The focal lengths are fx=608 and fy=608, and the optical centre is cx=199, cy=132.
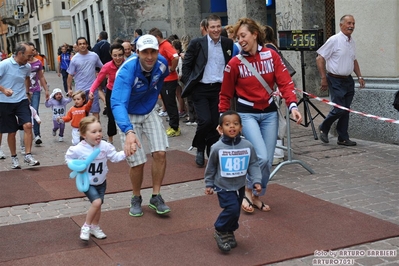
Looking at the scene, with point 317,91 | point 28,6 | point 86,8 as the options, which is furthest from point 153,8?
point 28,6

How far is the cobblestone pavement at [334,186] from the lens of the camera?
5973 mm

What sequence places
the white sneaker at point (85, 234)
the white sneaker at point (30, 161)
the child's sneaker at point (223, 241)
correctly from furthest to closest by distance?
the white sneaker at point (30, 161) < the white sneaker at point (85, 234) < the child's sneaker at point (223, 241)

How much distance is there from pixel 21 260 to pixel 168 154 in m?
4.84

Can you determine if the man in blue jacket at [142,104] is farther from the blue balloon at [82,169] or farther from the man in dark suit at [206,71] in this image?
the man in dark suit at [206,71]

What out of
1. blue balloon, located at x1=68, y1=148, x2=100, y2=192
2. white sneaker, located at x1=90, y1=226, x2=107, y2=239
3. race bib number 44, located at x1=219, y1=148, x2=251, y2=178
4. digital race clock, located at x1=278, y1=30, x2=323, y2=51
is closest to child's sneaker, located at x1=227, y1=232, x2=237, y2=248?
race bib number 44, located at x1=219, y1=148, x2=251, y2=178

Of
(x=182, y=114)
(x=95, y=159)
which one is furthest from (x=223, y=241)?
(x=182, y=114)

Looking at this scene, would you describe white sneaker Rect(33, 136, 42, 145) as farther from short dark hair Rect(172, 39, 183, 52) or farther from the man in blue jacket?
the man in blue jacket

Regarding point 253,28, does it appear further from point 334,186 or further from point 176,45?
point 176,45

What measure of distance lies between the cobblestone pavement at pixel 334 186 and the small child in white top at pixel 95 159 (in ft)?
3.76

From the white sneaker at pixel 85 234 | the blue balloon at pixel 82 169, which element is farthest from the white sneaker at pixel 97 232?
the blue balloon at pixel 82 169

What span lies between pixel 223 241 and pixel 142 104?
1820 millimetres

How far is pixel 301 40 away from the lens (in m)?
10.8

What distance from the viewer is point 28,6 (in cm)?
5353

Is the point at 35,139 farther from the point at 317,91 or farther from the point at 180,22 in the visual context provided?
the point at 180,22
